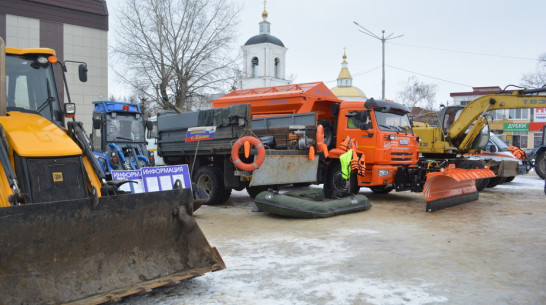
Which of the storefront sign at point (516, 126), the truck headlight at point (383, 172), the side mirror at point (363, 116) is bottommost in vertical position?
the truck headlight at point (383, 172)

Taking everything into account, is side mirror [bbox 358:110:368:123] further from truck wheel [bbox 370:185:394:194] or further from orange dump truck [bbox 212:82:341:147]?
truck wheel [bbox 370:185:394:194]

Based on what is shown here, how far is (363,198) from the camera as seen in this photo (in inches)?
375

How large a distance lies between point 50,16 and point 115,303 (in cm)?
1724

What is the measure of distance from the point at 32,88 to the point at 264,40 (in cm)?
4278

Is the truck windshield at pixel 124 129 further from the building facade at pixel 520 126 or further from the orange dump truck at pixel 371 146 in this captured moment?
the building facade at pixel 520 126

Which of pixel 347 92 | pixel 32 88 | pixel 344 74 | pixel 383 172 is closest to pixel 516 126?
pixel 347 92

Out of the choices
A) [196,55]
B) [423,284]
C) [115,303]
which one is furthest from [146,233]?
[196,55]

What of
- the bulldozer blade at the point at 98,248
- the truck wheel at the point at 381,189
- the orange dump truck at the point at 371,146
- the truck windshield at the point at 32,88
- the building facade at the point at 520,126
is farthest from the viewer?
the building facade at the point at 520,126

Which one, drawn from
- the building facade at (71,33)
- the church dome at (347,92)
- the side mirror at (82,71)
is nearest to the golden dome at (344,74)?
the church dome at (347,92)

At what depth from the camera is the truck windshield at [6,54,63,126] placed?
5.28 metres

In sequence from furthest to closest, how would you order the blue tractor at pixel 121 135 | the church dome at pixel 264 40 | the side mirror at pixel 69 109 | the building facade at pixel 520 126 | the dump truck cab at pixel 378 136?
the church dome at pixel 264 40 → the building facade at pixel 520 126 → the blue tractor at pixel 121 135 → the dump truck cab at pixel 378 136 → the side mirror at pixel 69 109

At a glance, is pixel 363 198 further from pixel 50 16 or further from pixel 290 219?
pixel 50 16

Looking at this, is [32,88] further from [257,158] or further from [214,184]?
[214,184]

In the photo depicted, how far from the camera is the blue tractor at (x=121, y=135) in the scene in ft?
38.0
